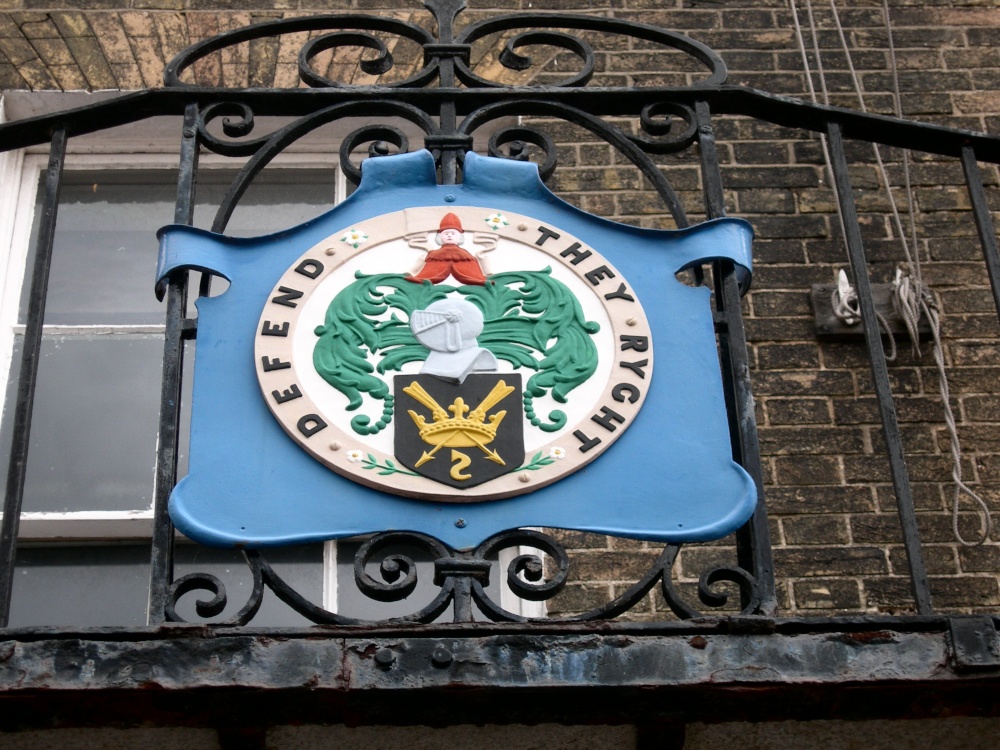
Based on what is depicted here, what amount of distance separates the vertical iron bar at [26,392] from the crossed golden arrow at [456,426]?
0.87m

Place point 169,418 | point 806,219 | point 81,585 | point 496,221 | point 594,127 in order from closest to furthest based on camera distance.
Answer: point 169,418, point 496,221, point 594,127, point 81,585, point 806,219

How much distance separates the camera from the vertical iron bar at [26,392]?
332cm

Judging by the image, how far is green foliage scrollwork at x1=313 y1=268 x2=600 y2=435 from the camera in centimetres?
352

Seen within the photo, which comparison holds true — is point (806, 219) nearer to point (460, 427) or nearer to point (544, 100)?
point (544, 100)

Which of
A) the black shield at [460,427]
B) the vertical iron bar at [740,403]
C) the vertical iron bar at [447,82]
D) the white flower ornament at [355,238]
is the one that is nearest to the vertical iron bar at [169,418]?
the white flower ornament at [355,238]

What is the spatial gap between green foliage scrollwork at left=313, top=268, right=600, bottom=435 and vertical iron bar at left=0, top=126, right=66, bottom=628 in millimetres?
664

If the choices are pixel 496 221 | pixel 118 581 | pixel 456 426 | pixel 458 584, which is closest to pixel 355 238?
pixel 496 221

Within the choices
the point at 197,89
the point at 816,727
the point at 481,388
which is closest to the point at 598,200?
the point at 197,89

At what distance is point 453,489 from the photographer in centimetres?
336

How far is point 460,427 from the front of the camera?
3.44 m

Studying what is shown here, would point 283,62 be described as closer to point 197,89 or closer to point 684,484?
point 197,89

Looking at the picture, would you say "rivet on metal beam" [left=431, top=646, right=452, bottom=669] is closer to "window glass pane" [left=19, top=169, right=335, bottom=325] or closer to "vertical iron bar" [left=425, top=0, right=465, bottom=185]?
"vertical iron bar" [left=425, top=0, right=465, bottom=185]

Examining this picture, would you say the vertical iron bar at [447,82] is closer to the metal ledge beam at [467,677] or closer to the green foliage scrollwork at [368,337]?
the green foliage scrollwork at [368,337]

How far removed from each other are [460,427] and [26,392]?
101cm
